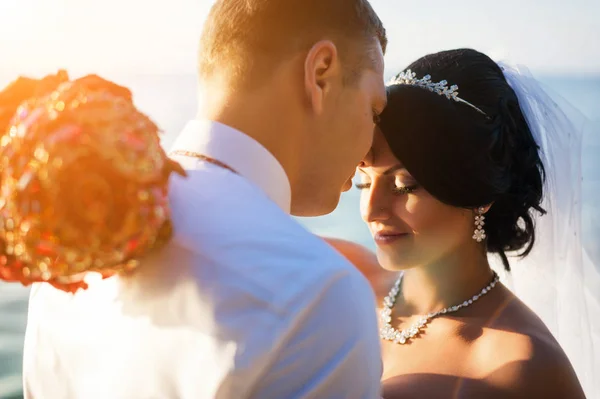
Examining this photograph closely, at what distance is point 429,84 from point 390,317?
2.84 feet

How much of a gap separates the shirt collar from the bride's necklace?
120 cm

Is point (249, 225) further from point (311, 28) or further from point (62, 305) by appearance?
point (311, 28)

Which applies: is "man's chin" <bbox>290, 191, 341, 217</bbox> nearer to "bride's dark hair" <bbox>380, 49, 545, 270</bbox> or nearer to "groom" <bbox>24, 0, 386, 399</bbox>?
"groom" <bbox>24, 0, 386, 399</bbox>

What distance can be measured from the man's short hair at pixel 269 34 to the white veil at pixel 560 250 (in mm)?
1065

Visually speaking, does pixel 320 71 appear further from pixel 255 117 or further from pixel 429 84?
pixel 429 84

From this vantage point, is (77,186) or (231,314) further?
(231,314)

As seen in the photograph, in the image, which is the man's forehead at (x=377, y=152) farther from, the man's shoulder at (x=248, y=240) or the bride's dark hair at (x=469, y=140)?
the man's shoulder at (x=248, y=240)

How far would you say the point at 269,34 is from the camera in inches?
52.2

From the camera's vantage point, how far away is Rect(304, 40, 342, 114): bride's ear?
130 cm

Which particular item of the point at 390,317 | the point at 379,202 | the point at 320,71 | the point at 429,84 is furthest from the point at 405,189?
the point at 320,71

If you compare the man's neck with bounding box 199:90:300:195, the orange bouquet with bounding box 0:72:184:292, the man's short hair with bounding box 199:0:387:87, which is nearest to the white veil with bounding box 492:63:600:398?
the man's short hair with bounding box 199:0:387:87

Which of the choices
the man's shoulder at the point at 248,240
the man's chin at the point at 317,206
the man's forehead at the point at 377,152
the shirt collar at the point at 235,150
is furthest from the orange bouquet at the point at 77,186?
the man's forehead at the point at 377,152

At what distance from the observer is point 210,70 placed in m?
1.33

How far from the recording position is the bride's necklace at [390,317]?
2199 millimetres
